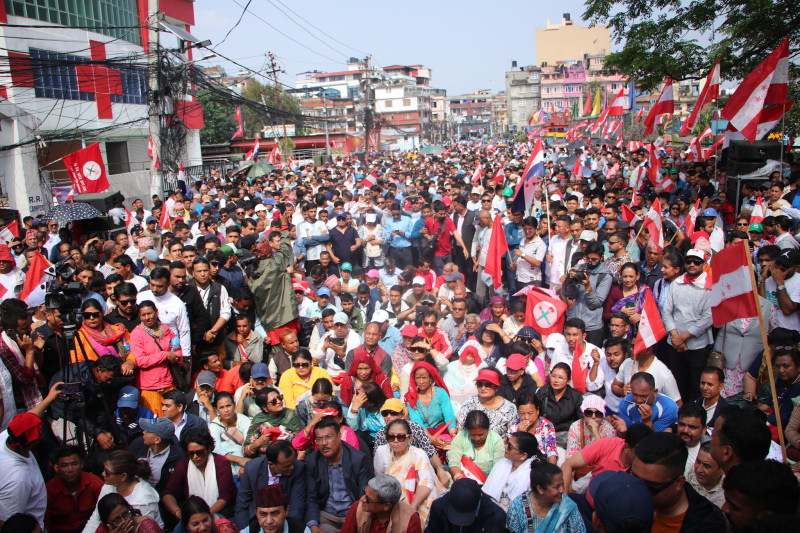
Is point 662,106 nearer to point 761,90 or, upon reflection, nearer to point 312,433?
point 761,90

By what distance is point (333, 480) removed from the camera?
4410 millimetres

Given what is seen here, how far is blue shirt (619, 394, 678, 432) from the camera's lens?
179 inches

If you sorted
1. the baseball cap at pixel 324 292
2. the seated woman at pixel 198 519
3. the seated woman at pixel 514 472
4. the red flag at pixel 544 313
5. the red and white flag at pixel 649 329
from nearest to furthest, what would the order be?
the seated woman at pixel 198 519 → the seated woman at pixel 514 472 → the red and white flag at pixel 649 329 → the red flag at pixel 544 313 → the baseball cap at pixel 324 292

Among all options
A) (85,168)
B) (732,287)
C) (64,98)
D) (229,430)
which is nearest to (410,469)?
(229,430)

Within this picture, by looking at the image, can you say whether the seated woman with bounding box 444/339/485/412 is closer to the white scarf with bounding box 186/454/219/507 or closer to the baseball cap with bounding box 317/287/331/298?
the baseball cap with bounding box 317/287/331/298

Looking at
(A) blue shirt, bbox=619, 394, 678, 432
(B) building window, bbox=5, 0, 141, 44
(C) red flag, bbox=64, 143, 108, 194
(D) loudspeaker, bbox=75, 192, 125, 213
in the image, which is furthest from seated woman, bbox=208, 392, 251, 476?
(B) building window, bbox=5, 0, 141, 44

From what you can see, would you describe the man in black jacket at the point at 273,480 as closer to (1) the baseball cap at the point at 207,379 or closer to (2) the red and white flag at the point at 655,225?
(1) the baseball cap at the point at 207,379

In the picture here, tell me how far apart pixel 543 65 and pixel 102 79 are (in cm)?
9695

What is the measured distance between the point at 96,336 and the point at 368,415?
2.48 meters

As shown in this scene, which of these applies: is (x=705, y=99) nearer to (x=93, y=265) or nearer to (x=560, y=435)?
(x=560, y=435)

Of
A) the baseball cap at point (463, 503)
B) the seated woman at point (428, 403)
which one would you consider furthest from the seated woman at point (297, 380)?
the baseball cap at point (463, 503)

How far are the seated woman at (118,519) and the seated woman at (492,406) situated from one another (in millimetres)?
2460

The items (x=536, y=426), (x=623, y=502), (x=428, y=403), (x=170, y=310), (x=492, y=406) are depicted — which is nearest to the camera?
(x=623, y=502)

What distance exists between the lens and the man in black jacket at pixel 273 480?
4234 mm
